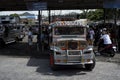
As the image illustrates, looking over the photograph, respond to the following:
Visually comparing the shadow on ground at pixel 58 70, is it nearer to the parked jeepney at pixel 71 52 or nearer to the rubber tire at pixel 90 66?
the rubber tire at pixel 90 66

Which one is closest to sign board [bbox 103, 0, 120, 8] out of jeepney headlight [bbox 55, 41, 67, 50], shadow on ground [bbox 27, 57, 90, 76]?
shadow on ground [bbox 27, 57, 90, 76]

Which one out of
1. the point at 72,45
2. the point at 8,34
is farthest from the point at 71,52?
the point at 8,34

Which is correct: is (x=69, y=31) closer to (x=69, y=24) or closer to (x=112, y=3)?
(x=69, y=24)

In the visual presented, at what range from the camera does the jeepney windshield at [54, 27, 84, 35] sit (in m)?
19.1

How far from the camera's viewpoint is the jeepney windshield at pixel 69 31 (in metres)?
19.1

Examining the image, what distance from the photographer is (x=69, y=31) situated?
63.0ft

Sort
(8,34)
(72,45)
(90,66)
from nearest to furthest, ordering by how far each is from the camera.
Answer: (72,45) < (90,66) < (8,34)

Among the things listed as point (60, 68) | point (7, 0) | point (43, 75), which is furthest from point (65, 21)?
point (7, 0)

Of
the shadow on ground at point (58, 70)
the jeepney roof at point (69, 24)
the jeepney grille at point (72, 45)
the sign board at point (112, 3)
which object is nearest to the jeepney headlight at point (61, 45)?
the jeepney grille at point (72, 45)

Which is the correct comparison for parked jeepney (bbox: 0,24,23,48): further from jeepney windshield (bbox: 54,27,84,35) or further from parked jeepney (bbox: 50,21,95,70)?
parked jeepney (bbox: 50,21,95,70)

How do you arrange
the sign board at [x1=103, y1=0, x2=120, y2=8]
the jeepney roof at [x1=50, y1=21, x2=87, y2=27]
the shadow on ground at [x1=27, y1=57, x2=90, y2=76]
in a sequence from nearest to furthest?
the shadow on ground at [x1=27, y1=57, x2=90, y2=76], the jeepney roof at [x1=50, y1=21, x2=87, y2=27], the sign board at [x1=103, y1=0, x2=120, y2=8]

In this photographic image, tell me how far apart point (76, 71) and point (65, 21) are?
10.9 ft

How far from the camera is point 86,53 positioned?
693 inches

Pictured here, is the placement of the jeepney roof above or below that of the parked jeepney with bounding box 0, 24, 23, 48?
above
